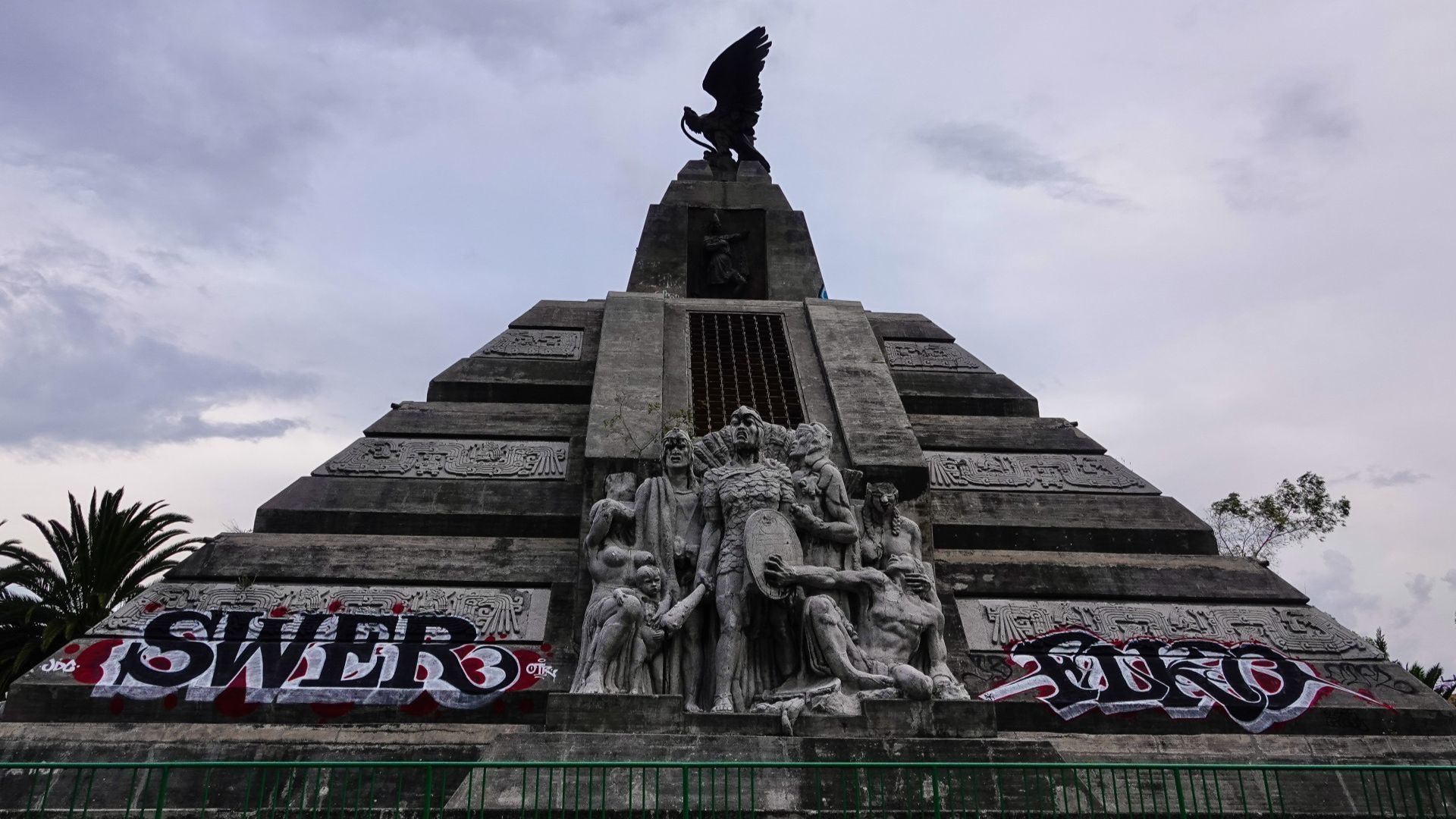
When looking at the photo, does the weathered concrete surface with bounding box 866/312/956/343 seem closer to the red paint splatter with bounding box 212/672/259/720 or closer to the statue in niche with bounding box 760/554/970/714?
the statue in niche with bounding box 760/554/970/714

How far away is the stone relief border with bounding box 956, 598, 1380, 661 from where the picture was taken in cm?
1083

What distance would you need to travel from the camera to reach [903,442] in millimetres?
11656

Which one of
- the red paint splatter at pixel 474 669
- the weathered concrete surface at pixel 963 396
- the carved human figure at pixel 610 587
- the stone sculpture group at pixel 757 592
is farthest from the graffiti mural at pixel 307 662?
the weathered concrete surface at pixel 963 396

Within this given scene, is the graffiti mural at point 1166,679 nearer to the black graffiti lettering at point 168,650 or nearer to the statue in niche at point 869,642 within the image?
the statue in niche at point 869,642

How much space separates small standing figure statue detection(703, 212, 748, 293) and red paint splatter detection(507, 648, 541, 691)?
10.3 metres

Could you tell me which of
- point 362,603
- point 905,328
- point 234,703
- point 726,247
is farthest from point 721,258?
point 234,703

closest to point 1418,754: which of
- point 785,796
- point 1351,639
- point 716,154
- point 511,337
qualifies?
point 1351,639

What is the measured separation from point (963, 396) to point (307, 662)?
9.38 m

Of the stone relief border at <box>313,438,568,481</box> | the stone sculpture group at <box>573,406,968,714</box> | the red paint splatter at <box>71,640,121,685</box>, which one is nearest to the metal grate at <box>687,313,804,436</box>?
the stone relief border at <box>313,438,568,481</box>

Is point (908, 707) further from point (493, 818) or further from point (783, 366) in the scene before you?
point (783, 366)

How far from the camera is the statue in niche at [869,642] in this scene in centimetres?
849

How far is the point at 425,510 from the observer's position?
11984 millimetres

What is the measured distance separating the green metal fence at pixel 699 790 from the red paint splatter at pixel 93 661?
3.61 ft

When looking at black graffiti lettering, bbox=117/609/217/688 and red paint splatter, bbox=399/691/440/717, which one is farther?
black graffiti lettering, bbox=117/609/217/688
